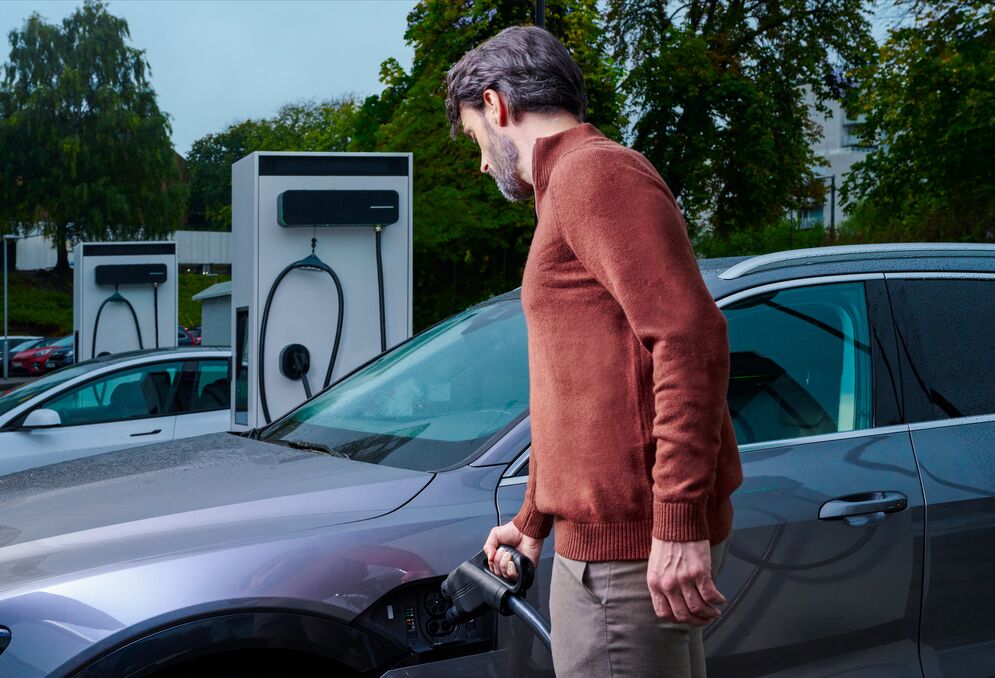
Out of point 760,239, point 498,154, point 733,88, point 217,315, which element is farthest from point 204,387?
point 760,239

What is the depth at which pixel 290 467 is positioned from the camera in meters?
2.74

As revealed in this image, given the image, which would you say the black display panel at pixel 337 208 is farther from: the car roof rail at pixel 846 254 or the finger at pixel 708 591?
the finger at pixel 708 591

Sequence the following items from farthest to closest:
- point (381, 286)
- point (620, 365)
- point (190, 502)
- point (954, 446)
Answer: point (381, 286) → point (954, 446) → point (190, 502) → point (620, 365)

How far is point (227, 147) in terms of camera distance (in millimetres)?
91125

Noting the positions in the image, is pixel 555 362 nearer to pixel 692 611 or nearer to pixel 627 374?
pixel 627 374

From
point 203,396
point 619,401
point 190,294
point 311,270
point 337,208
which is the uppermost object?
point 190,294

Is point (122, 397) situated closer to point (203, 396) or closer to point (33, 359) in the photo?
point (203, 396)

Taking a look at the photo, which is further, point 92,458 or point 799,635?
point 92,458

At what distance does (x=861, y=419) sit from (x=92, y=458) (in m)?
2.18

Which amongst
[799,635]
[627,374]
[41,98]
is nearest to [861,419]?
[799,635]

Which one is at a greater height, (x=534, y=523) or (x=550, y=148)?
(x=550, y=148)

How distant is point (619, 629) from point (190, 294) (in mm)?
64816

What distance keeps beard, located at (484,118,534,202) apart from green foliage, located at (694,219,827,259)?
25142 millimetres

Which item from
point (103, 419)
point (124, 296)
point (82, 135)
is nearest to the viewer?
point (103, 419)
